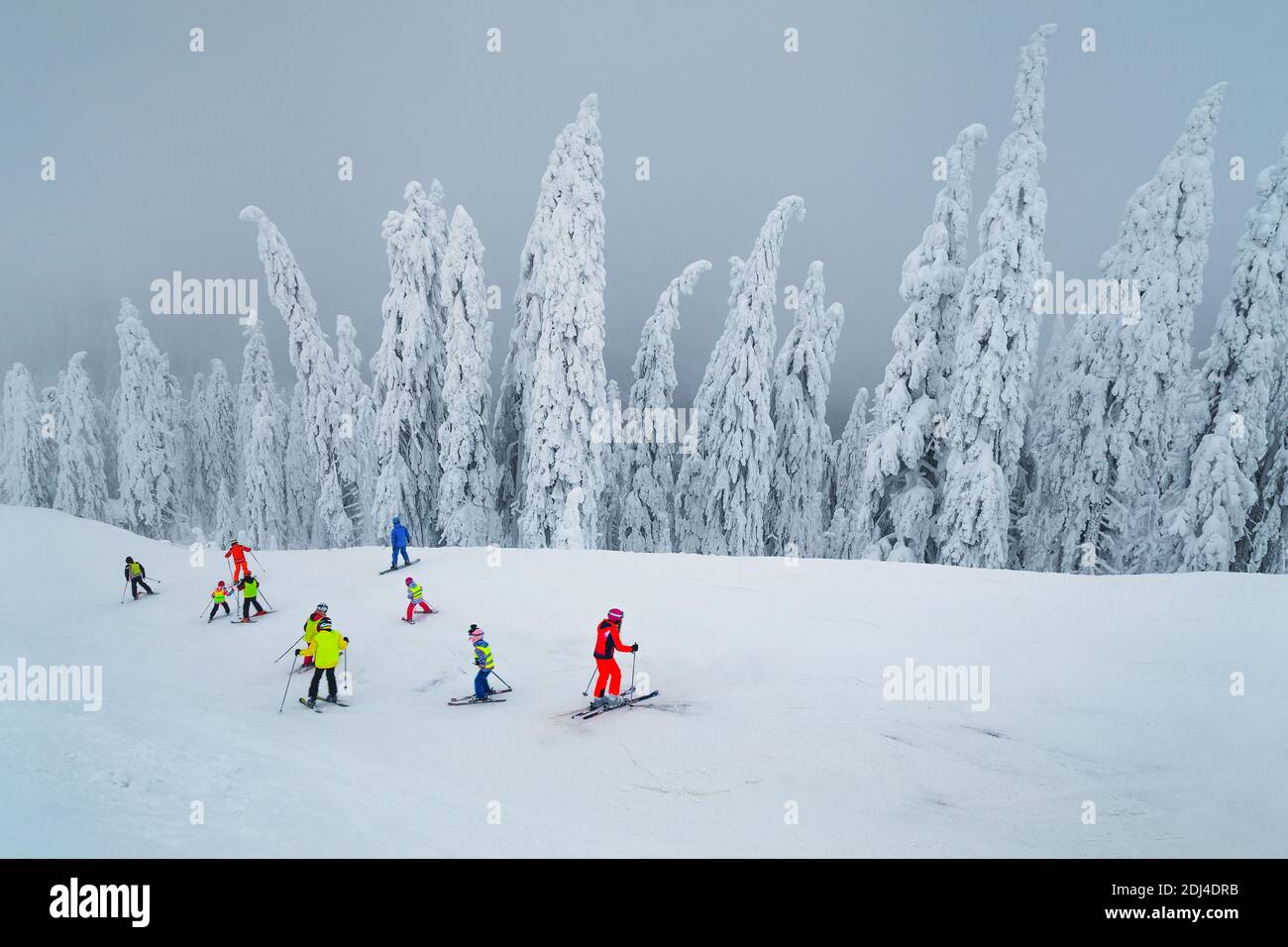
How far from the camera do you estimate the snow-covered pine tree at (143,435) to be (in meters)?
35.7

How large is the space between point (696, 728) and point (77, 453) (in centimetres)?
4707

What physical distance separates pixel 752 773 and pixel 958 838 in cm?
231

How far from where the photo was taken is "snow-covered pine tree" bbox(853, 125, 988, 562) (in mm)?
18844

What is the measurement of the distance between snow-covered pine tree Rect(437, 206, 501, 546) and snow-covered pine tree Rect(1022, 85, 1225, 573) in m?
21.2

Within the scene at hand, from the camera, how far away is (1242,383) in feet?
62.4

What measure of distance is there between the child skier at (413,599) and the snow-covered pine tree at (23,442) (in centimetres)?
4279

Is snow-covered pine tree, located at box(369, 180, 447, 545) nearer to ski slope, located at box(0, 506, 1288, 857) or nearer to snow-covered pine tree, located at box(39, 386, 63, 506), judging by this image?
ski slope, located at box(0, 506, 1288, 857)

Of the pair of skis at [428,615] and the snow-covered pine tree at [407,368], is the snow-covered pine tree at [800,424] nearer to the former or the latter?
the snow-covered pine tree at [407,368]

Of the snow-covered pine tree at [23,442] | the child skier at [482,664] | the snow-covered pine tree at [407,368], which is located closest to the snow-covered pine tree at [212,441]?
the snow-covered pine tree at [23,442]
